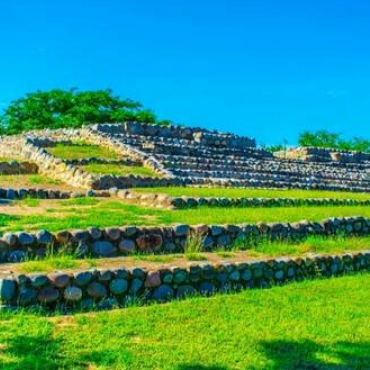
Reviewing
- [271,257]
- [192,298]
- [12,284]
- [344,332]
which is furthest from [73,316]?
[271,257]

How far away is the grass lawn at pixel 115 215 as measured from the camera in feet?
38.9

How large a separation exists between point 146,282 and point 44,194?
333 inches

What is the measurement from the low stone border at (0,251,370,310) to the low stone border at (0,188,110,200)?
7671 millimetres

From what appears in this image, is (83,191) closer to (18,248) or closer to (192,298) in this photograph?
(18,248)

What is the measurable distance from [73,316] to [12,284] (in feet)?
2.97

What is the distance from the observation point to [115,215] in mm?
13375

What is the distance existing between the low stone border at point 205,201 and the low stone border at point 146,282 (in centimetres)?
478

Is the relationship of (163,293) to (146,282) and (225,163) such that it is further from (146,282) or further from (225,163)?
(225,163)

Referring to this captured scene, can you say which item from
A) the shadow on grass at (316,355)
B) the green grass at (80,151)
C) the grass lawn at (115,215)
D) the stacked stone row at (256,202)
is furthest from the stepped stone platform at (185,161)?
the shadow on grass at (316,355)

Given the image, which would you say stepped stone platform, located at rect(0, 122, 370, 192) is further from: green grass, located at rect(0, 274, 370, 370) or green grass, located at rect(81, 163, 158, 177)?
green grass, located at rect(0, 274, 370, 370)

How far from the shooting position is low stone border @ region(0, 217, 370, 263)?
10.1 metres

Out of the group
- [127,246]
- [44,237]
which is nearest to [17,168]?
[127,246]

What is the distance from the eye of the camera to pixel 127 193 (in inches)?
686

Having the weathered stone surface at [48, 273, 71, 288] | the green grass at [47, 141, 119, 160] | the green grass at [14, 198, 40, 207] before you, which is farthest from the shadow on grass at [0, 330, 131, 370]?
the green grass at [47, 141, 119, 160]
